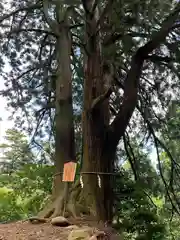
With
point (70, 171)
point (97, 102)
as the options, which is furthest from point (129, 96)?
point (70, 171)

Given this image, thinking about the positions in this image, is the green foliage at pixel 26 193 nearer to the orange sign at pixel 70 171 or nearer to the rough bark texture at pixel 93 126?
the rough bark texture at pixel 93 126

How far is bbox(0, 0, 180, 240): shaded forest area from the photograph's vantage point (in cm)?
565

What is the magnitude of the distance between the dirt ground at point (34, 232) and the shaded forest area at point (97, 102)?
497mm

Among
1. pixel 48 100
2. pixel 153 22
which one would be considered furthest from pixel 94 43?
pixel 48 100

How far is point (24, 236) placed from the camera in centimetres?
439

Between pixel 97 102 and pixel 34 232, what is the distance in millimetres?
2256

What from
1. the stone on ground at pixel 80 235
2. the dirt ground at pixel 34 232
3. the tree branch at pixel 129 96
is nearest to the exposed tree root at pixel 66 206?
the dirt ground at pixel 34 232

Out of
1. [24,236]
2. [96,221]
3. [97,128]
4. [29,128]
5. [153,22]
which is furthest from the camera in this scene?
[29,128]

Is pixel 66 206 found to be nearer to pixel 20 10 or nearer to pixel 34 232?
pixel 34 232

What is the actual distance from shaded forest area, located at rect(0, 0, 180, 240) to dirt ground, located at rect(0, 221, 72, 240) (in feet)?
1.63

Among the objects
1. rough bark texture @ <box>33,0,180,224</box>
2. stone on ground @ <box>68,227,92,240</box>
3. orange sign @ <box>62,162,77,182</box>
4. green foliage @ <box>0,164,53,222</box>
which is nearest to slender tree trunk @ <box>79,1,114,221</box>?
rough bark texture @ <box>33,0,180,224</box>

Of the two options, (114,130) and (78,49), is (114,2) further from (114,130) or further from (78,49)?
(78,49)

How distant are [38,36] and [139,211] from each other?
4611 mm

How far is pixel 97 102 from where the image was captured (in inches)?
234
